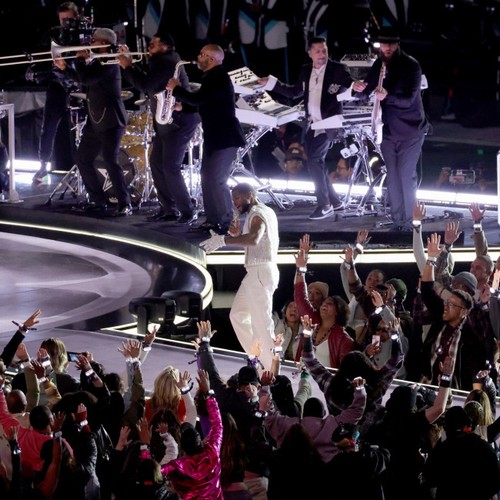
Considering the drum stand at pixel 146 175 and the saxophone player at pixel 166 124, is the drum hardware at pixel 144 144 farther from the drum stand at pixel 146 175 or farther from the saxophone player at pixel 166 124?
the saxophone player at pixel 166 124

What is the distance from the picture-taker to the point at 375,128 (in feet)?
38.7

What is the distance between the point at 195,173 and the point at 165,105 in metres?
1.77

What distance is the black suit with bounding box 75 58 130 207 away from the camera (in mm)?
12781

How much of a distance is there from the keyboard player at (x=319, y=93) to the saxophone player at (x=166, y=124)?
3.19 ft

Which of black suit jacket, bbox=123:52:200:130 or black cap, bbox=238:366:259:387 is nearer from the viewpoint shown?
black cap, bbox=238:366:259:387

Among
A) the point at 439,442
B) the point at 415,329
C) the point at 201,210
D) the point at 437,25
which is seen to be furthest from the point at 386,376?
the point at 437,25

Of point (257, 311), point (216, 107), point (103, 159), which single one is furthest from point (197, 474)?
point (103, 159)

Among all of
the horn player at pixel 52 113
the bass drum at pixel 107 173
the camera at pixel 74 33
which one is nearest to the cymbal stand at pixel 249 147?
the bass drum at pixel 107 173

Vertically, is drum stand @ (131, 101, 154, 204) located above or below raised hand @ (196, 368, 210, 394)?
below

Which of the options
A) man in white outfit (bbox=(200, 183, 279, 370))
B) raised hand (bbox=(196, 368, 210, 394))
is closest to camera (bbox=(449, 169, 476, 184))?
man in white outfit (bbox=(200, 183, 279, 370))

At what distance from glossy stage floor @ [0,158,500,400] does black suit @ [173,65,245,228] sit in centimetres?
47

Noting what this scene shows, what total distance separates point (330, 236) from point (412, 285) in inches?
35.3

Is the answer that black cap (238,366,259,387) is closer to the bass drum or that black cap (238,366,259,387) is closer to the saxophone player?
the saxophone player

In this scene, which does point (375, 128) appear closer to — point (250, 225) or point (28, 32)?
point (250, 225)
